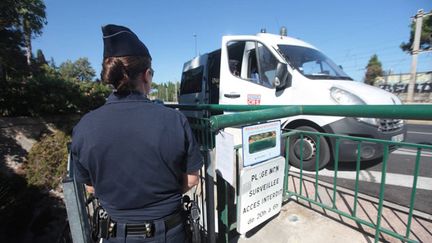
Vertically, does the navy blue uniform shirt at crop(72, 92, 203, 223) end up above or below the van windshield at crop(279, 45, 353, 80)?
below

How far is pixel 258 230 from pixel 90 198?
147 centimetres

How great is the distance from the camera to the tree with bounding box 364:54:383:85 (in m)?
45.0

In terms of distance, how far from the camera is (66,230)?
1910 millimetres

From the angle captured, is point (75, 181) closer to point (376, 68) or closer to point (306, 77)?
point (306, 77)

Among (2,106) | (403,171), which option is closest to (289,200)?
(403,171)

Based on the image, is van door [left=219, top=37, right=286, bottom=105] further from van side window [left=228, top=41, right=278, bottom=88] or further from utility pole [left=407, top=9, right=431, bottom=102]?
utility pole [left=407, top=9, right=431, bottom=102]

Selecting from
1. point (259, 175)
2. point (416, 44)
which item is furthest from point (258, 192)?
point (416, 44)

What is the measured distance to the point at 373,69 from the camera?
46219 millimetres

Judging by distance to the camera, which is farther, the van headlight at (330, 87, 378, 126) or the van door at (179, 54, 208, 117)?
the van door at (179, 54, 208, 117)

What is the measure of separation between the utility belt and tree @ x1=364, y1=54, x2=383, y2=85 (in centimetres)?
5200

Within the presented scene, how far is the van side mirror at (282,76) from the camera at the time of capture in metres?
4.20

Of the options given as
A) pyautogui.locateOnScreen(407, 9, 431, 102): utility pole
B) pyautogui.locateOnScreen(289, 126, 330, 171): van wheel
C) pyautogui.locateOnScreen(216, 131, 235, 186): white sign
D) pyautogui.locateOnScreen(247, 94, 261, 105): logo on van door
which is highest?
pyautogui.locateOnScreen(407, 9, 431, 102): utility pole

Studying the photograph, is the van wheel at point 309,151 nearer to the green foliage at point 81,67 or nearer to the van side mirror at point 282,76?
the van side mirror at point 282,76

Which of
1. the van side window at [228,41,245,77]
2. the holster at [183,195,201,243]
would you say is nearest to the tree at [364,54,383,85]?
the van side window at [228,41,245,77]
